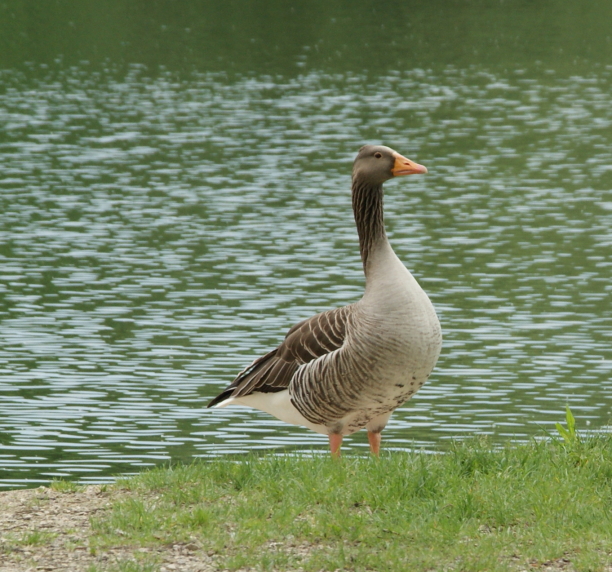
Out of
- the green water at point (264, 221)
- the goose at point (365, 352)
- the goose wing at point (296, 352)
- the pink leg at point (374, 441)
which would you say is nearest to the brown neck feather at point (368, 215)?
the goose at point (365, 352)

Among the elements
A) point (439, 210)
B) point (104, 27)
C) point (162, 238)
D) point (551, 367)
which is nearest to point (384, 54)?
point (104, 27)

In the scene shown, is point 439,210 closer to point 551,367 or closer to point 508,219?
point 508,219

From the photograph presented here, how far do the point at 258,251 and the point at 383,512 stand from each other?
55.4ft

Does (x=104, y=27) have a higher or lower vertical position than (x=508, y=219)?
higher

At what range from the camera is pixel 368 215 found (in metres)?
10.0

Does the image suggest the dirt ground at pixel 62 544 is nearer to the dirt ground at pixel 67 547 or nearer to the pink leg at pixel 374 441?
the dirt ground at pixel 67 547

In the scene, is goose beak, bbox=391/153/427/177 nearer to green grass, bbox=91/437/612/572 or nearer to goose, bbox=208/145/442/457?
goose, bbox=208/145/442/457

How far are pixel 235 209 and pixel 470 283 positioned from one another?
812 cm

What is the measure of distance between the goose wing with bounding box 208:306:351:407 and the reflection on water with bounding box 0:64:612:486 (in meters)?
3.57

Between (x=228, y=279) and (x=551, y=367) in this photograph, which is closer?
(x=551, y=367)

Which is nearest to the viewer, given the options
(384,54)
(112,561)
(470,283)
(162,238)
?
(112,561)

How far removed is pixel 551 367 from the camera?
17266 millimetres

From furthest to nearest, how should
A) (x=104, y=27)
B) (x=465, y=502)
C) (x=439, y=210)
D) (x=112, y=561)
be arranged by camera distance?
(x=104, y=27)
(x=439, y=210)
(x=465, y=502)
(x=112, y=561)

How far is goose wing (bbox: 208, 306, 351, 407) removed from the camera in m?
9.67
